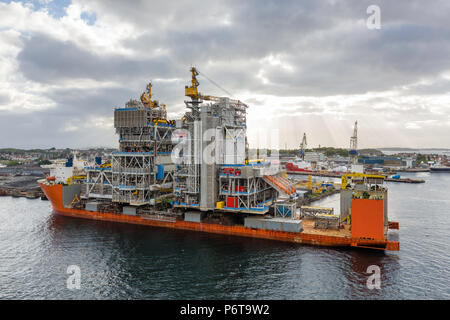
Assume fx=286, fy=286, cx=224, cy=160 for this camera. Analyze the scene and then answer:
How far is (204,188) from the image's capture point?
44.7 m

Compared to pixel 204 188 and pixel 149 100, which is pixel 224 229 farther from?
pixel 149 100

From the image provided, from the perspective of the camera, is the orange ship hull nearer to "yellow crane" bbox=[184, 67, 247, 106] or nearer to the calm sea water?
the calm sea water

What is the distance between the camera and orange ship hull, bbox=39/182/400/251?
37281 millimetres

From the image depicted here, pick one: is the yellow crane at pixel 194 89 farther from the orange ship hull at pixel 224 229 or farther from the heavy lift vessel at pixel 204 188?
the orange ship hull at pixel 224 229

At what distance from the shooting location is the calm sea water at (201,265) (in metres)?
27.6

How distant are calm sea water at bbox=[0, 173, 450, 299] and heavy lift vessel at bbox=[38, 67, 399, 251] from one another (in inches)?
93.7

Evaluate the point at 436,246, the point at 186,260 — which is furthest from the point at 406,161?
the point at 186,260

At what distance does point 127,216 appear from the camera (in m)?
52.8

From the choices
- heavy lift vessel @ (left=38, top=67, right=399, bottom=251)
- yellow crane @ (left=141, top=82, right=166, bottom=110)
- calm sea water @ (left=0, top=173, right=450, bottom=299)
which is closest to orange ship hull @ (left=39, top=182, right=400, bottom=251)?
heavy lift vessel @ (left=38, top=67, right=399, bottom=251)

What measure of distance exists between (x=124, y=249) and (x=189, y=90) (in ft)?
95.5
